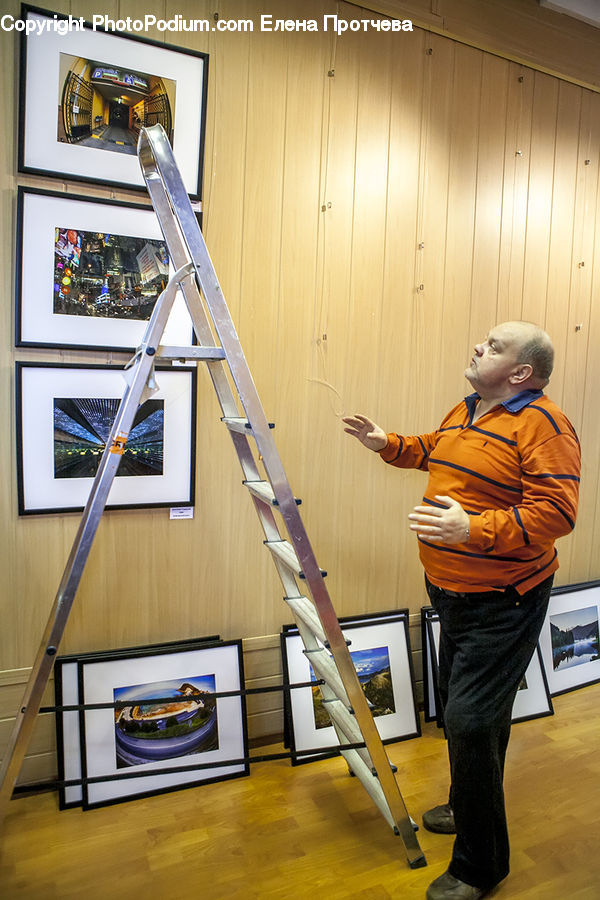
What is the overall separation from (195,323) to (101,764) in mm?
1471

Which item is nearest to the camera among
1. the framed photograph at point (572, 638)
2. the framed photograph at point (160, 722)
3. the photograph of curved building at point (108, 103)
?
the photograph of curved building at point (108, 103)

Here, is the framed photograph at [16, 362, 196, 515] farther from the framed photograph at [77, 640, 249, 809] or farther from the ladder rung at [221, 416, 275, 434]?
the framed photograph at [77, 640, 249, 809]

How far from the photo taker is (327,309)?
2352 millimetres

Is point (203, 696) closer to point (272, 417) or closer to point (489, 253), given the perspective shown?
point (272, 417)

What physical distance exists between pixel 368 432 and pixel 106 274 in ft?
3.33

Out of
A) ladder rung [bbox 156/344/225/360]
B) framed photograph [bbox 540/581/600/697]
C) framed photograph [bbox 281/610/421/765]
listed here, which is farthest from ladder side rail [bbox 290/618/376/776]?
framed photograph [bbox 540/581/600/697]

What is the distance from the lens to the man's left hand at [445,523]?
5.08 feet

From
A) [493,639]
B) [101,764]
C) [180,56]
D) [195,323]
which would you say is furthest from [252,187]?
[101,764]

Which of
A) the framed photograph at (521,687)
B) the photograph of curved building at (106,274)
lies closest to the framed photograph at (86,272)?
the photograph of curved building at (106,274)

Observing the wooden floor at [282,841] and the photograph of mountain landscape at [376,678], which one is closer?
the wooden floor at [282,841]

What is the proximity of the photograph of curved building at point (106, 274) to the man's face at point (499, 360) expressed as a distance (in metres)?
1.09

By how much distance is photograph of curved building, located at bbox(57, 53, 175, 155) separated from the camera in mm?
1887

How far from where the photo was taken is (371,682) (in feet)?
8.01

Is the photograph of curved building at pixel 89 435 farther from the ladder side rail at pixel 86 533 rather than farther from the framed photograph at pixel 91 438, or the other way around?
the ladder side rail at pixel 86 533
